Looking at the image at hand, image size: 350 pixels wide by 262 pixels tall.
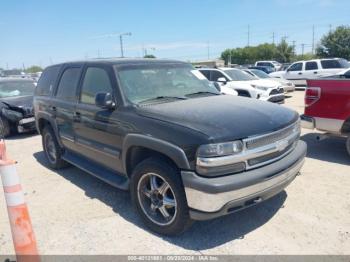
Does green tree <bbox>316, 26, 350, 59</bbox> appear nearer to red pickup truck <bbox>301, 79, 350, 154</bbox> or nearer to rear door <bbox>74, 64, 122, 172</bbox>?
red pickup truck <bbox>301, 79, 350, 154</bbox>

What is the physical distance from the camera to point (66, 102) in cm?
506

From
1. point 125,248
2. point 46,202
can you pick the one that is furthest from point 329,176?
point 46,202

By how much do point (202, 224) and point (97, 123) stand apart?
1.83m

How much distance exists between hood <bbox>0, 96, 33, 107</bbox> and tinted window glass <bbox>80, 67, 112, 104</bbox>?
5712 millimetres

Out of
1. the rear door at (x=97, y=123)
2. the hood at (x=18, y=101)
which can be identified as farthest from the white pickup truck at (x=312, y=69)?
the rear door at (x=97, y=123)

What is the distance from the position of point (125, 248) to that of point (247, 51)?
7570cm

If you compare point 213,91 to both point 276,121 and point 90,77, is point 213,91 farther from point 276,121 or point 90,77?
point 90,77

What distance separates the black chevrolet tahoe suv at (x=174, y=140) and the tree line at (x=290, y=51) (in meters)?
49.4

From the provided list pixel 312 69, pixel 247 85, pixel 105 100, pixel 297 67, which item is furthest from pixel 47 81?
pixel 297 67

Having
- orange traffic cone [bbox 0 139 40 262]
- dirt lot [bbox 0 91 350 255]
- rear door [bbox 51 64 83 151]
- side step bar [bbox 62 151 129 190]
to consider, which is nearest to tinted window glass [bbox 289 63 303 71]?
dirt lot [bbox 0 91 350 255]

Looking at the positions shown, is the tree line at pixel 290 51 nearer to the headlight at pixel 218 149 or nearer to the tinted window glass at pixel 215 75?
the tinted window glass at pixel 215 75

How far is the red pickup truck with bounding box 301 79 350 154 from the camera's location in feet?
17.7

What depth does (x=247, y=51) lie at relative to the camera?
74500mm

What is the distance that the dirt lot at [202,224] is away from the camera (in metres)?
3.28
